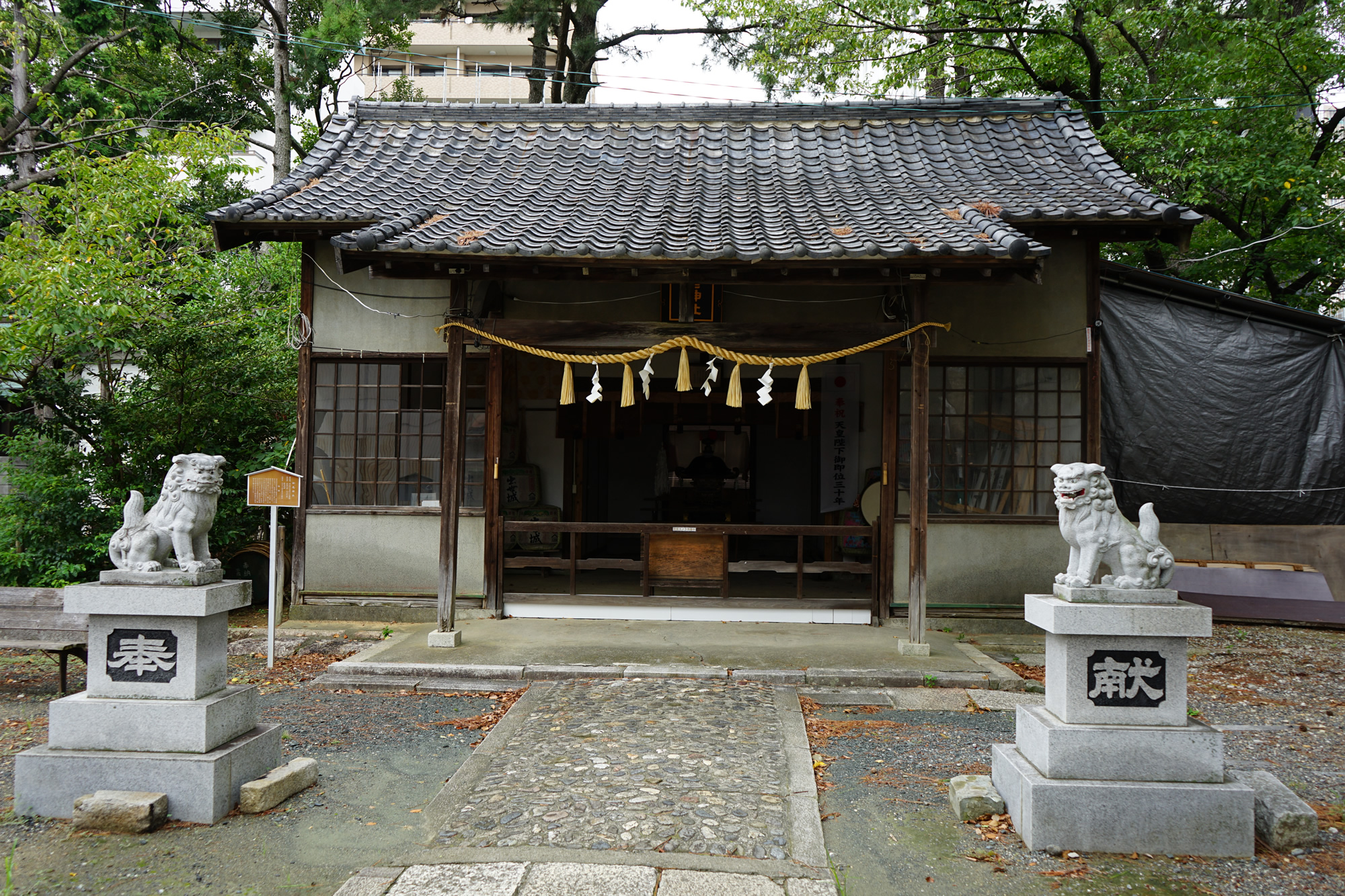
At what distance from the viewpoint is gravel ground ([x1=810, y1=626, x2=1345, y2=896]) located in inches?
159

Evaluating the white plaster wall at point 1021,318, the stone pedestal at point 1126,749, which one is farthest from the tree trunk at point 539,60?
the stone pedestal at point 1126,749

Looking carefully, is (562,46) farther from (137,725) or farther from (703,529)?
(137,725)

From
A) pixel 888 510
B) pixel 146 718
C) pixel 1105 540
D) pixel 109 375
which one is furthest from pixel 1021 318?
pixel 109 375

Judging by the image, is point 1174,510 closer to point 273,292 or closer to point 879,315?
point 879,315

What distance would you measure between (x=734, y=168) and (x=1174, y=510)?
24.5ft

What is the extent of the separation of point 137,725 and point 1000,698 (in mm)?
6531

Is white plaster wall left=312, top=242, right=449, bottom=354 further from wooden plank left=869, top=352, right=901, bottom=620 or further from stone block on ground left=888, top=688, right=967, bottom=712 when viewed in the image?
stone block on ground left=888, top=688, right=967, bottom=712

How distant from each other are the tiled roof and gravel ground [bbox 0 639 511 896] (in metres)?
4.13

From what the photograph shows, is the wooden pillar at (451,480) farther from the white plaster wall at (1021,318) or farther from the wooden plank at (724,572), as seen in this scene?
the white plaster wall at (1021,318)

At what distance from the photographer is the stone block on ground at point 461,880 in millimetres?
3781

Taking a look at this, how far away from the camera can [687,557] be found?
10117mm

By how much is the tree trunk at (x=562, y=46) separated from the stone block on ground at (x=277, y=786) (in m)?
17.3

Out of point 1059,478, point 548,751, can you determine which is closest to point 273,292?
point 548,751

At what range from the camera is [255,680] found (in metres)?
7.78
